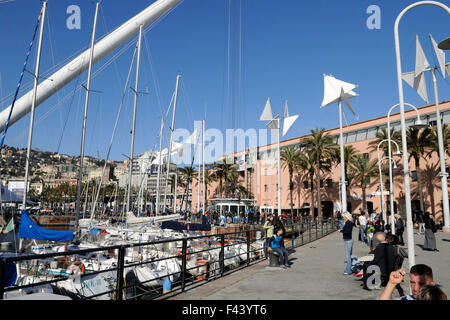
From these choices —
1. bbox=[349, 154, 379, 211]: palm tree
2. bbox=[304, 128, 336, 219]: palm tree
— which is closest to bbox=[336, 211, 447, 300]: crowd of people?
bbox=[304, 128, 336, 219]: palm tree

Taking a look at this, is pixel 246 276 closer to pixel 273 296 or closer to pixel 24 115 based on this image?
pixel 273 296

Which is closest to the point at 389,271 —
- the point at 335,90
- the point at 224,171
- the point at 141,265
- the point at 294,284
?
the point at 294,284

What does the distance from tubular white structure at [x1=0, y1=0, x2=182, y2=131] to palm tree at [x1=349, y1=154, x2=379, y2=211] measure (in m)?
32.4

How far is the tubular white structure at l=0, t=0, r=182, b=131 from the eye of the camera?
16.9m

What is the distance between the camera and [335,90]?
35.5 meters

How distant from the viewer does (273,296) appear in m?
6.60

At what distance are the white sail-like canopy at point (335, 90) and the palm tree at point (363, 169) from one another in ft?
36.9

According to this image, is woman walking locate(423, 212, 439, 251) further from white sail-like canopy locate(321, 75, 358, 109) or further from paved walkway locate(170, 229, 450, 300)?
white sail-like canopy locate(321, 75, 358, 109)

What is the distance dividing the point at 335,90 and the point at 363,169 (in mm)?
13372

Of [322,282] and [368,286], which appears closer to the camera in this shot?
[368,286]

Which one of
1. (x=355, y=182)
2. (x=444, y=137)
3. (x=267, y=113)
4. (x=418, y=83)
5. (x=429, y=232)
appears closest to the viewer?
(x=429, y=232)

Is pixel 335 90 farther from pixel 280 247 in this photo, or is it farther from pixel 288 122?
pixel 280 247
